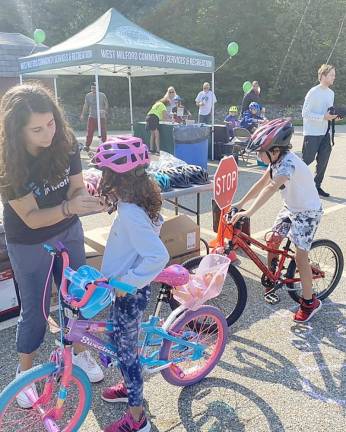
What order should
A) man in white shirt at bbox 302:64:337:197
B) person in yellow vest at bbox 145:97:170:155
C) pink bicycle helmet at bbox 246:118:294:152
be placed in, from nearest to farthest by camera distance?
1. pink bicycle helmet at bbox 246:118:294:152
2. man in white shirt at bbox 302:64:337:197
3. person in yellow vest at bbox 145:97:170:155

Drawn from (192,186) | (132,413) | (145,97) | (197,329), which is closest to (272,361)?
(197,329)

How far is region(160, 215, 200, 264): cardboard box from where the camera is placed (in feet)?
14.3

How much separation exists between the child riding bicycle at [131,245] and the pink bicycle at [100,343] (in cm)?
9

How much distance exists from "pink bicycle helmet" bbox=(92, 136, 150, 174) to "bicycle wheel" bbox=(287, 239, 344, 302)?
2.12 meters

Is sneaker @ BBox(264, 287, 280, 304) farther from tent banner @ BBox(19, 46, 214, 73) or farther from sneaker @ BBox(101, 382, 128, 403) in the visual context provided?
tent banner @ BBox(19, 46, 214, 73)

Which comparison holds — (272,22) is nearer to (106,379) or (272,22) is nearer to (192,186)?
(192,186)

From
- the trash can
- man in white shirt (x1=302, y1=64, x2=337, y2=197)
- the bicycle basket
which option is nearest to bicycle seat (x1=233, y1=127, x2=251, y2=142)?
the trash can

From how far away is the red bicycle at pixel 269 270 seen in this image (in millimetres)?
3311

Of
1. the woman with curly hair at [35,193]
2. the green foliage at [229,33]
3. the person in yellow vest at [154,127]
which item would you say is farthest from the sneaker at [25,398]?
the green foliage at [229,33]

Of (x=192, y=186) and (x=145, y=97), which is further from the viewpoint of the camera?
(x=145, y=97)

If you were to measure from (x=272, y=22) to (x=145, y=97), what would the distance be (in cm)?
1150

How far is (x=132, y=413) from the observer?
7.68 ft

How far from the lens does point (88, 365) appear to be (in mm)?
2850

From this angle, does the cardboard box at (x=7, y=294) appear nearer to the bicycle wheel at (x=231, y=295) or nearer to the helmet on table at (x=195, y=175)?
the bicycle wheel at (x=231, y=295)
